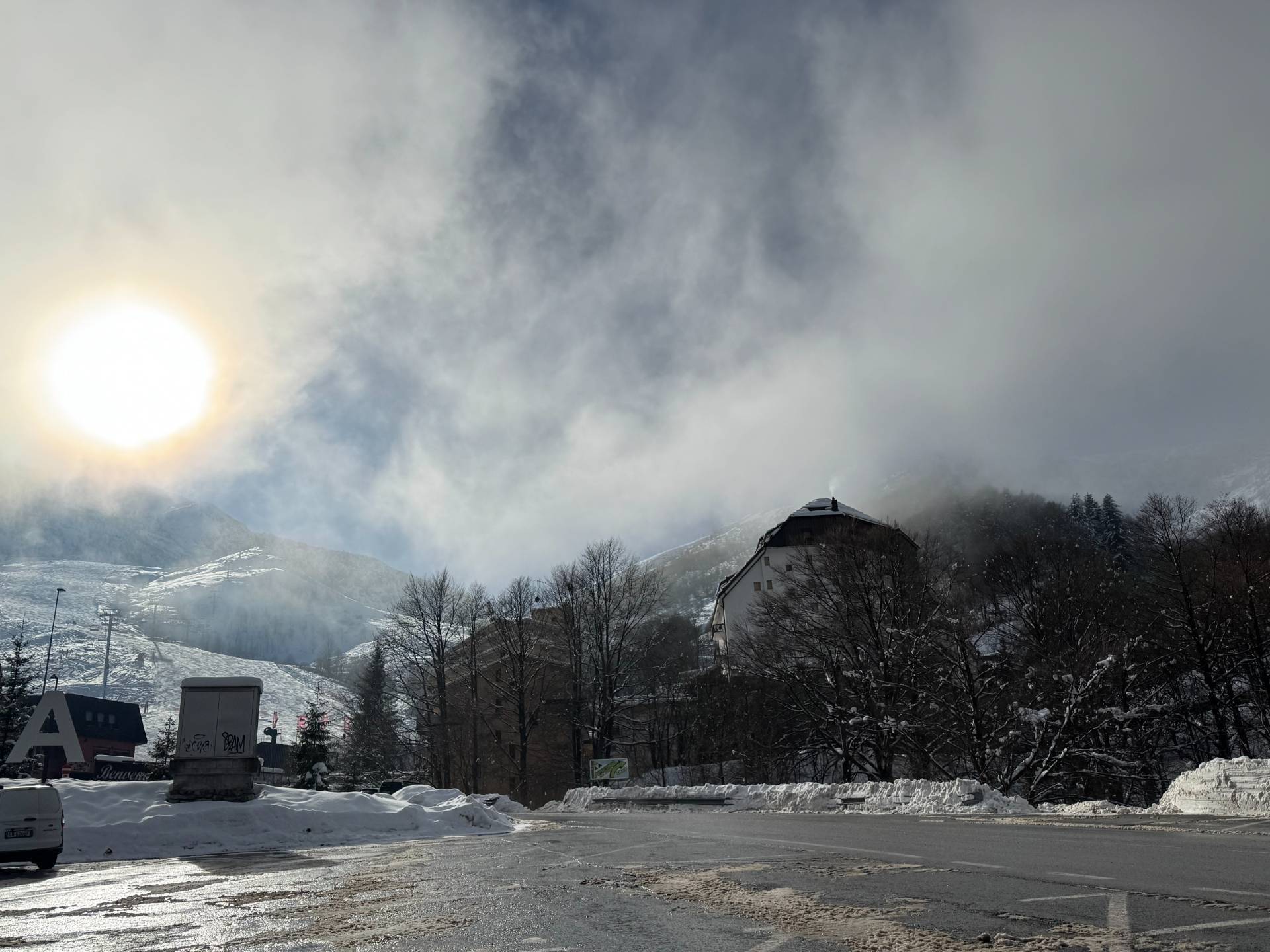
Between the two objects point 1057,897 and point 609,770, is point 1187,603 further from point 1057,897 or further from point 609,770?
point 1057,897

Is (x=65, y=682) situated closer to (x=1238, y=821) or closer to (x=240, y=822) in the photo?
(x=240, y=822)

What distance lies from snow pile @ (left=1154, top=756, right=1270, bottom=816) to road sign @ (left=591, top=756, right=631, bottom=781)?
2880 cm

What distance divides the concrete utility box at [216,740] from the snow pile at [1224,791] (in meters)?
19.8

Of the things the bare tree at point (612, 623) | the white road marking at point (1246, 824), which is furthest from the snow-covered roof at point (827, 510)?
the white road marking at point (1246, 824)

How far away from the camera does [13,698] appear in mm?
51938

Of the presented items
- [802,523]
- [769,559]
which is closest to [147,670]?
[769,559]

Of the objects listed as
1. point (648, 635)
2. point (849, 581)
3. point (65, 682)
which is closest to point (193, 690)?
point (849, 581)

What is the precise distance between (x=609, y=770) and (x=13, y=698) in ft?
123

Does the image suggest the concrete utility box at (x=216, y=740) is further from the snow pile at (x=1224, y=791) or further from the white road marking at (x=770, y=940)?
the snow pile at (x=1224, y=791)

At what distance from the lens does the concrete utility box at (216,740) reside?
19.4 m

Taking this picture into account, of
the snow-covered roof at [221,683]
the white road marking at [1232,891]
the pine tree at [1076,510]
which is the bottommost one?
the white road marking at [1232,891]

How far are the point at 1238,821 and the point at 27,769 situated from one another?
202 feet

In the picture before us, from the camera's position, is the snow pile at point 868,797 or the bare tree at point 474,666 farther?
the bare tree at point 474,666

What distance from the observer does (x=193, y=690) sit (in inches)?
826
